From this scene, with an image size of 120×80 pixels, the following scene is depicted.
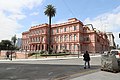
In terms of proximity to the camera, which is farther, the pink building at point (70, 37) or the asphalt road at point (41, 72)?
the pink building at point (70, 37)

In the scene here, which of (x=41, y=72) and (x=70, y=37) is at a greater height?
(x=70, y=37)

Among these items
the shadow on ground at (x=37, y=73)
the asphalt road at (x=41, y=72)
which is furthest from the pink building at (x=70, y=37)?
the shadow on ground at (x=37, y=73)

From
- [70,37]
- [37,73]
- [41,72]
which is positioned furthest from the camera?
[70,37]

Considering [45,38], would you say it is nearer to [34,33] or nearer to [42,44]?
[42,44]

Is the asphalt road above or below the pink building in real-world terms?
below

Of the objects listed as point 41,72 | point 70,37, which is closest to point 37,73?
point 41,72

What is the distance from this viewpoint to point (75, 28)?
84000 millimetres

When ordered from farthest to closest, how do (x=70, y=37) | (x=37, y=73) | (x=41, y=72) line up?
(x=70, y=37), (x=41, y=72), (x=37, y=73)

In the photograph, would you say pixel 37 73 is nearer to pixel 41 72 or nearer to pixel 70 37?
pixel 41 72

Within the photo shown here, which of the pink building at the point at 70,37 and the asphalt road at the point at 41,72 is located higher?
the pink building at the point at 70,37

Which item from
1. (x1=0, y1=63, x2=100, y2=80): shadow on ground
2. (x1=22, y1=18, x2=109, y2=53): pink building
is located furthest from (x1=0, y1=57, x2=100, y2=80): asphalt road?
(x1=22, y1=18, x2=109, y2=53): pink building

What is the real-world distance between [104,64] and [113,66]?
1.04 m

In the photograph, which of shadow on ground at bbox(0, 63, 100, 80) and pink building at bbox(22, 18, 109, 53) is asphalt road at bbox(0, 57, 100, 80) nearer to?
shadow on ground at bbox(0, 63, 100, 80)

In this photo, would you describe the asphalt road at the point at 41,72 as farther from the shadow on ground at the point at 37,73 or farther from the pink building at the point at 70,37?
the pink building at the point at 70,37
